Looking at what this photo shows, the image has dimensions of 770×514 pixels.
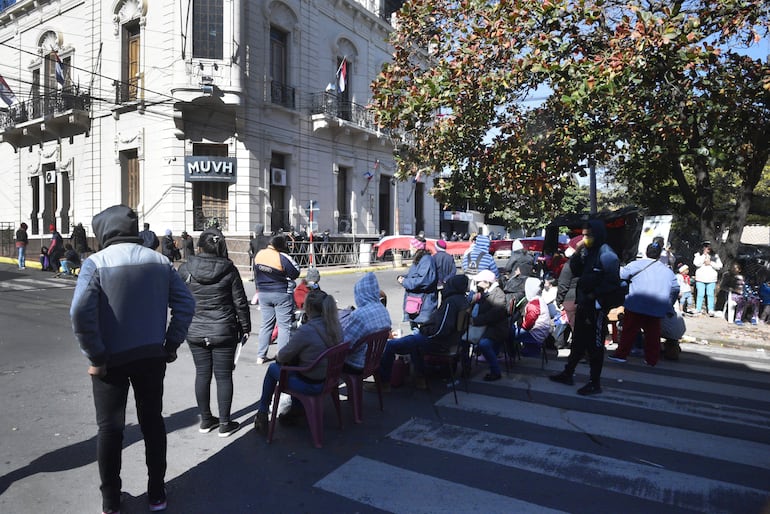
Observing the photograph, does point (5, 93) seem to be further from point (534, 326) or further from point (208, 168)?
point (534, 326)

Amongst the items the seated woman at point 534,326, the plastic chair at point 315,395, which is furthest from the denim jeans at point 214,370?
the seated woman at point 534,326

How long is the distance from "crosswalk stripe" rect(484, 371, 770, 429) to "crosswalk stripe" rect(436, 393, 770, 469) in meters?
0.57

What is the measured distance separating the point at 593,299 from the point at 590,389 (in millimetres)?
964

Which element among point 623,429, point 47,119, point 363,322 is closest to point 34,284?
point 47,119

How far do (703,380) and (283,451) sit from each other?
5223mm

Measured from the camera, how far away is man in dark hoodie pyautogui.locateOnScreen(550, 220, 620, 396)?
5.84m

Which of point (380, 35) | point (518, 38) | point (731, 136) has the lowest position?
point (731, 136)

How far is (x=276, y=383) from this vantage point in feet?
15.1

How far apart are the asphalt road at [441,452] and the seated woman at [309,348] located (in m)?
0.43

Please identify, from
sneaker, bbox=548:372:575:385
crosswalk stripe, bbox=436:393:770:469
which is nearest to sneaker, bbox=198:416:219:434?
crosswalk stripe, bbox=436:393:770:469

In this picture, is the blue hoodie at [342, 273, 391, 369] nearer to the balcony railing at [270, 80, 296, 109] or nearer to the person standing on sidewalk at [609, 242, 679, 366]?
the person standing on sidewalk at [609, 242, 679, 366]

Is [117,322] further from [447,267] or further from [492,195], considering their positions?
[492,195]

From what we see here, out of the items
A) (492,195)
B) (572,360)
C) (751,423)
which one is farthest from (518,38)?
(751,423)

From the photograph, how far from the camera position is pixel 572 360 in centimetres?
609
